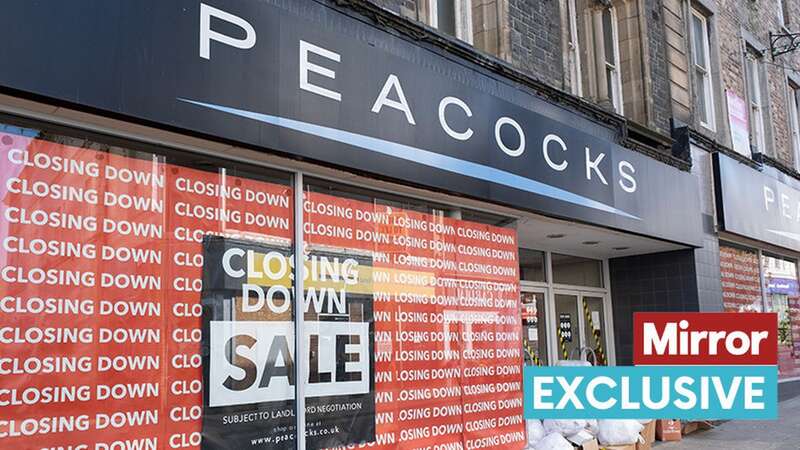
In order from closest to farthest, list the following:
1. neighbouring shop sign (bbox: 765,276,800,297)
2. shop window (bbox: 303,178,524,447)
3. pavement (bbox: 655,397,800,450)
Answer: shop window (bbox: 303,178,524,447)
pavement (bbox: 655,397,800,450)
neighbouring shop sign (bbox: 765,276,800,297)

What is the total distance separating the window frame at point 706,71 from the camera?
1287cm

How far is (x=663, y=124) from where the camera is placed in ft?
36.2

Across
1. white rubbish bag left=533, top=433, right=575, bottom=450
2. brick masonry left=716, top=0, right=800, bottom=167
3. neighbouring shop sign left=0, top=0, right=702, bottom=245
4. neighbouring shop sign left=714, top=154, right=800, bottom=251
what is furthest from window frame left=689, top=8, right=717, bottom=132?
white rubbish bag left=533, top=433, right=575, bottom=450

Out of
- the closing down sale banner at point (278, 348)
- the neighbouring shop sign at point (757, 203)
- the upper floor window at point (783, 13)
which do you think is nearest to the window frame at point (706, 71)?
the neighbouring shop sign at point (757, 203)

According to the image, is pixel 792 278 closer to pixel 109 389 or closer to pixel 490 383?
pixel 490 383

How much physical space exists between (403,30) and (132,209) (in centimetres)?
315

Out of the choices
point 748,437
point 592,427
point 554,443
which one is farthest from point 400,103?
point 748,437

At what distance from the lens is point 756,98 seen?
1520cm

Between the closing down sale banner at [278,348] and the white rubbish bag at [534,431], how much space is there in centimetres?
248

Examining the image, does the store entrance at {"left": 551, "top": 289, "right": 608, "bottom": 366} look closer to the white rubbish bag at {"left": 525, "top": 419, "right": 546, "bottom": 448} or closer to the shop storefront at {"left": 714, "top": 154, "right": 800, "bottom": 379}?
the shop storefront at {"left": 714, "top": 154, "right": 800, "bottom": 379}

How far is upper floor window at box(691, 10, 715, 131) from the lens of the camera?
1287 cm

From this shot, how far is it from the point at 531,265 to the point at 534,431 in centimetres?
277

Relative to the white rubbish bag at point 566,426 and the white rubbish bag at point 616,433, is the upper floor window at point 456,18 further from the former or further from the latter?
the white rubbish bag at point 616,433

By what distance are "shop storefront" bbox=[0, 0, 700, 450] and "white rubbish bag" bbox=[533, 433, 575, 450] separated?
250 mm
